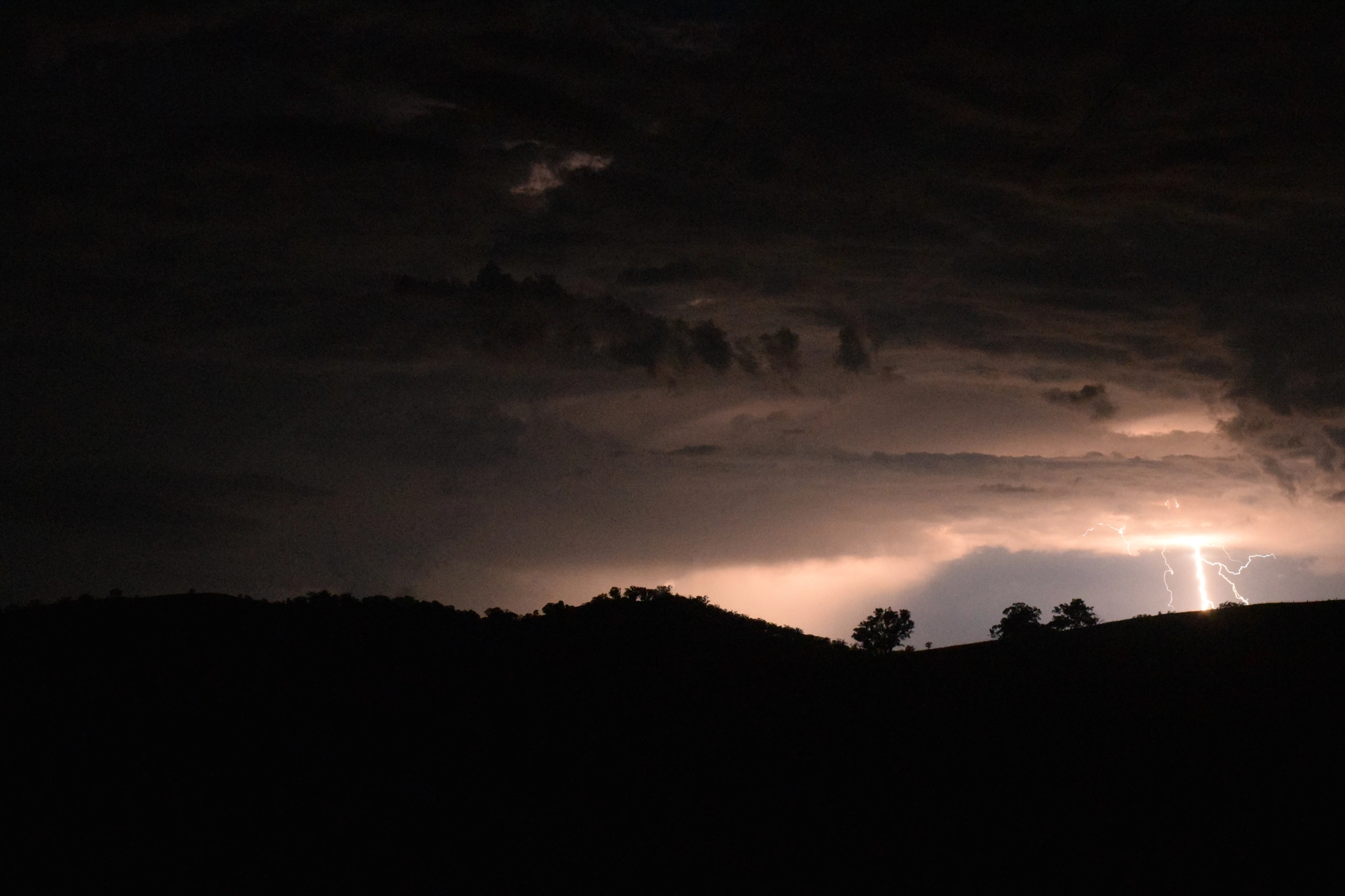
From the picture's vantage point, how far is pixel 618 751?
1135 inches

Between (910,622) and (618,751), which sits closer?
(618,751)

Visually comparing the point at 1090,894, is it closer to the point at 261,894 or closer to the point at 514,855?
the point at 514,855

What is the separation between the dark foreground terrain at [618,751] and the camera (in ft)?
72.5

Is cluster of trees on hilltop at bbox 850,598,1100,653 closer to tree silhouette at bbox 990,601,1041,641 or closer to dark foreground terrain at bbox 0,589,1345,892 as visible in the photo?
tree silhouette at bbox 990,601,1041,641

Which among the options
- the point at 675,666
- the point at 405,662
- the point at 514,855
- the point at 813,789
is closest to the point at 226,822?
the point at 514,855

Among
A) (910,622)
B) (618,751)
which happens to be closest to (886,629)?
(910,622)

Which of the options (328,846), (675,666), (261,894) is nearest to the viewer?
(261,894)

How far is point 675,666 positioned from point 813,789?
11.9 metres

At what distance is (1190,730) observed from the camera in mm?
26734

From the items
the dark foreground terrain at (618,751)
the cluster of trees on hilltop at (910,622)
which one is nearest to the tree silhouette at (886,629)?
the cluster of trees on hilltop at (910,622)

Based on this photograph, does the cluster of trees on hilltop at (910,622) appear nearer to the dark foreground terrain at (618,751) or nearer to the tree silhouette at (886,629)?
the tree silhouette at (886,629)

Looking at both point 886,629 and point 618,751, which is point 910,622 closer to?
point 886,629

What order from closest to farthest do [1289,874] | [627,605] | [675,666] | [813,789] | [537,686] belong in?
[1289,874], [813,789], [537,686], [675,666], [627,605]

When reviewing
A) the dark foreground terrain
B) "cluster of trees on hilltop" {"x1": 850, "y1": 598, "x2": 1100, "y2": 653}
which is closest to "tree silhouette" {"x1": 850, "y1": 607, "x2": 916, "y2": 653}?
"cluster of trees on hilltop" {"x1": 850, "y1": 598, "x2": 1100, "y2": 653}
